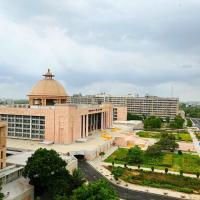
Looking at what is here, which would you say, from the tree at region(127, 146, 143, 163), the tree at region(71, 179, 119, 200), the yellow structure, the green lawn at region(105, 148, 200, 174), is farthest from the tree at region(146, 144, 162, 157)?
the tree at region(71, 179, 119, 200)

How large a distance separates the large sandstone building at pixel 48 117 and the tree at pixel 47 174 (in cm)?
2354

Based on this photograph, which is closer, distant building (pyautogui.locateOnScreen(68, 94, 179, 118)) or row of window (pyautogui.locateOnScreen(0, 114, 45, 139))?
row of window (pyautogui.locateOnScreen(0, 114, 45, 139))

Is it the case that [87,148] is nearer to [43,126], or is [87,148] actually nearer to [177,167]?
[43,126]

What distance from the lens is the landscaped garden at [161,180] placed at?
121 ft

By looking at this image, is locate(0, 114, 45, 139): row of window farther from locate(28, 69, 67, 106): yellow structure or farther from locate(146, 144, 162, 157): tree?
locate(146, 144, 162, 157): tree

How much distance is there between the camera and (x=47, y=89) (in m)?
64.3

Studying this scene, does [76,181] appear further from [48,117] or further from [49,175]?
[48,117]

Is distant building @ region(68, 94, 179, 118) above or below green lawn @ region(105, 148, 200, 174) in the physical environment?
above

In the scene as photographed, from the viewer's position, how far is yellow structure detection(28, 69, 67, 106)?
64.0 m

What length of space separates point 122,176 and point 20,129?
28.5m

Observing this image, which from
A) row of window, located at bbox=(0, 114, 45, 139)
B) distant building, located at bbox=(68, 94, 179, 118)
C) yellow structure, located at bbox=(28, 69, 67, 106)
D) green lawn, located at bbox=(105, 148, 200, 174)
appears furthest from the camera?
distant building, located at bbox=(68, 94, 179, 118)

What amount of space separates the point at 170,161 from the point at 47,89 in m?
30.5

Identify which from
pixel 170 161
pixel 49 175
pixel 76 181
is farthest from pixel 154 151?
pixel 49 175

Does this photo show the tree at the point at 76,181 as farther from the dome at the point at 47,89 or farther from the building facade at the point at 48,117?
the dome at the point at 47,89
